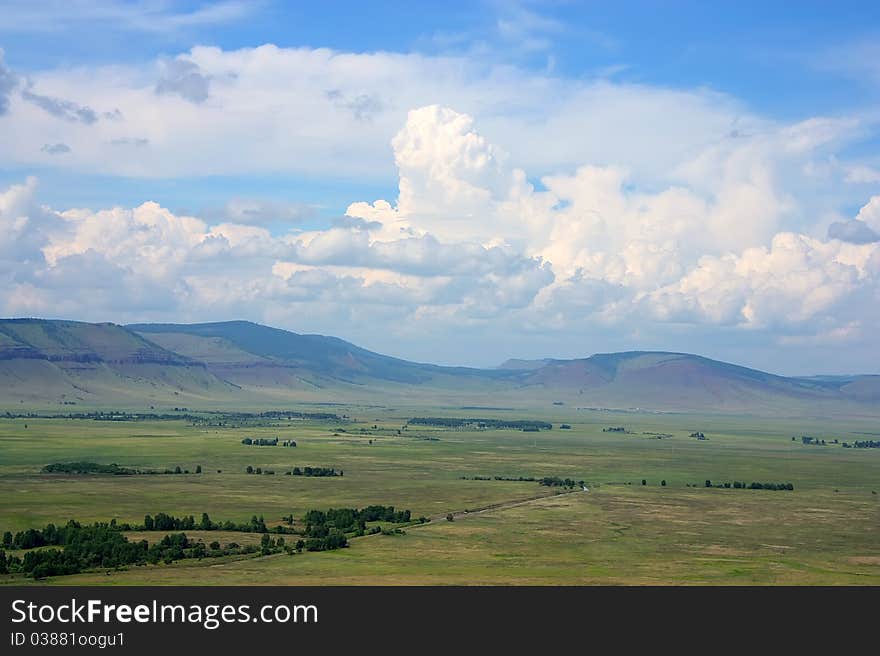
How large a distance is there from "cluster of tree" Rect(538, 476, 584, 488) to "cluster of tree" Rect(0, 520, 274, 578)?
7364 centimetres

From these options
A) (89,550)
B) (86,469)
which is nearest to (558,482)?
(86,469)

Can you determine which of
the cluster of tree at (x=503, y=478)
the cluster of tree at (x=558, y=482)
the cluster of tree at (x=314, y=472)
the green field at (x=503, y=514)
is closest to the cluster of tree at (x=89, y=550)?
the green field at (x=503, y=514)

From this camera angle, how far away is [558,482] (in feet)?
528

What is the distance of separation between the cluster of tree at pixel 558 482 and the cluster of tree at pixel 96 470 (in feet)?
171

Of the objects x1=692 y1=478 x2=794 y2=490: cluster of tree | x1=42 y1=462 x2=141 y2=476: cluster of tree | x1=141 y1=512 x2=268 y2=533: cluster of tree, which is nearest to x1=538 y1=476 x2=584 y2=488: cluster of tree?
x1=692 y1=478 x2=794 y2=490: cluster of tree

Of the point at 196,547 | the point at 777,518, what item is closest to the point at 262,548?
the point at 196,547

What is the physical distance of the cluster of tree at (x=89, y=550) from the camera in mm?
79500

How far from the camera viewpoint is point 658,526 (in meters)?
114

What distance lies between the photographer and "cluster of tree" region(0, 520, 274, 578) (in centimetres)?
7950

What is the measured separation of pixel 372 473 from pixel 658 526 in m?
65.1

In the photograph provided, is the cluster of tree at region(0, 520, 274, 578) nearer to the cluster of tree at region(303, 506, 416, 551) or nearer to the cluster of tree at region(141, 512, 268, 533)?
the cluster of tree at region(141, 512, 268, 533)

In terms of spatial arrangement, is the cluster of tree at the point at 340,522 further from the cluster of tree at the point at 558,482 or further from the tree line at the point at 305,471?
the tree line at the point at 305,471

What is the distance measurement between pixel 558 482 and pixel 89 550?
87.3 meters
